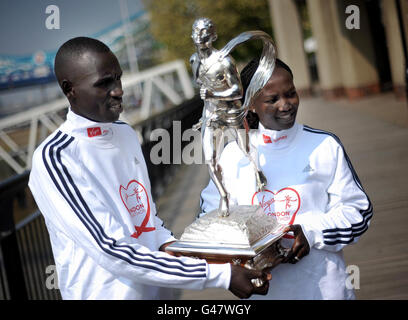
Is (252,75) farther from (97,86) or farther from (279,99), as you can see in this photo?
(97,86)

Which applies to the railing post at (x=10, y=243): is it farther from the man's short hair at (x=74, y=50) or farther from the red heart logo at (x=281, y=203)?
the red heart logo at (x=281, y=203)

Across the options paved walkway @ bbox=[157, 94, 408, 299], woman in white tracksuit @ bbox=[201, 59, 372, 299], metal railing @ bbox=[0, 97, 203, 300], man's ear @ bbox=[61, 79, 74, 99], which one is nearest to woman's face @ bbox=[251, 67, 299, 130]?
woman in white tracksuit @ bbox=[201, 59, 372, 299]

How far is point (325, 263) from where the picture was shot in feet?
7.55

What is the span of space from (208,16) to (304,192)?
89.9 ft

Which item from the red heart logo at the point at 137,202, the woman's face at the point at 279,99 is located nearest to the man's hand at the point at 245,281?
the red heart logo at the point at 137,202

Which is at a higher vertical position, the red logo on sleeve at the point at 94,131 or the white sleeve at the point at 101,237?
the red logo on sleeve at the point at 94,131

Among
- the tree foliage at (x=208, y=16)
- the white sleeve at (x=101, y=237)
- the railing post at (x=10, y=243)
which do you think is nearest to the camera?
the white sleeve at (x=101, y=237)

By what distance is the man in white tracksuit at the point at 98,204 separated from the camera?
1.94 m

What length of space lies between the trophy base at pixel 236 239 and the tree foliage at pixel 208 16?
26722mm

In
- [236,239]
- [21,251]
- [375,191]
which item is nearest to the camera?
[236,239]

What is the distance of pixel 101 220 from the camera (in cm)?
196

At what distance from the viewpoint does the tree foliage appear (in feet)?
95.5

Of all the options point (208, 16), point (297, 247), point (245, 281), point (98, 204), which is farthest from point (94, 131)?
point (208, 16)
